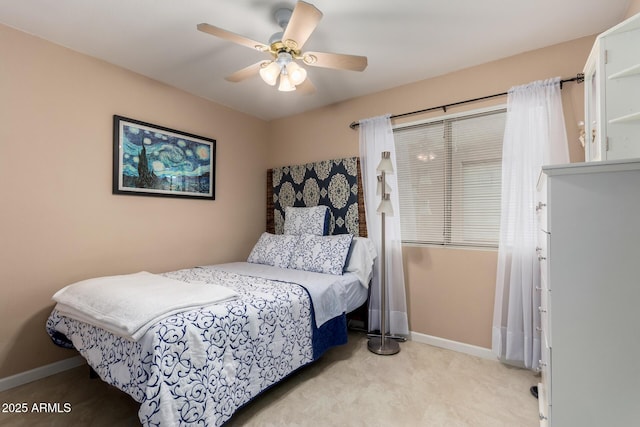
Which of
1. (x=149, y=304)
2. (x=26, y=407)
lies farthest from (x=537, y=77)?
(x=26, y=407)

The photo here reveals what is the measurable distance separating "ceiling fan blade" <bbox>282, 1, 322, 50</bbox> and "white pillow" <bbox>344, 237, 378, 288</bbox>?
1.76 meters

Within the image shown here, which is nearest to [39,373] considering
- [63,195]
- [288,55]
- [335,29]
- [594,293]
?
[63,195]

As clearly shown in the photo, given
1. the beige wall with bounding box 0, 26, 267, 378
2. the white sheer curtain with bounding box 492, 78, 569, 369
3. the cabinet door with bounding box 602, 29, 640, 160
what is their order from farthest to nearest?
the white sheer curtain with bounding box 492, 78, 569, 369 → the beige wall with bounding box 0, 26, 267, 378 → the cabinet door with bounding box 602, 29, 640, 160

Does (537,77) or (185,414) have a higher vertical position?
(537,77)

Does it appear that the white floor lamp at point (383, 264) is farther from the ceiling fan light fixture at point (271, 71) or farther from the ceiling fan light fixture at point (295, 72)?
the ceiling fan light fixture at point (271, 71)

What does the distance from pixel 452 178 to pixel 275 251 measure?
6.10 ft

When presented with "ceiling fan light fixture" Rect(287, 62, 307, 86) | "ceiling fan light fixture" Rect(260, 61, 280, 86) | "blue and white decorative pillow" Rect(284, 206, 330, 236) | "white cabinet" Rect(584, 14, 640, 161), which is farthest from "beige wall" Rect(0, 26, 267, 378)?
"white cabinet" Rect(584, 14, 640, 161)

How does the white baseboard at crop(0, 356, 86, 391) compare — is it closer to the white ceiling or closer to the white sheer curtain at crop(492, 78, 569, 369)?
the white ceiling

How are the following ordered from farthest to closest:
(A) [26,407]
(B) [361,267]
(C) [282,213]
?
(C) [282,213] → (B) [361,267] → (A) [26,407]

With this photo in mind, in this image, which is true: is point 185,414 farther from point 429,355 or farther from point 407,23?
point 407,23

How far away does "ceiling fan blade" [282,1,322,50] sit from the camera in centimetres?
148

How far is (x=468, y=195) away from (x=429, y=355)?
4.68 ft

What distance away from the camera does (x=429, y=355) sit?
2566mm

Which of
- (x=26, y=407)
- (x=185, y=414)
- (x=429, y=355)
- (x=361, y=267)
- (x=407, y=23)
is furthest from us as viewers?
(x=361, y=267)
